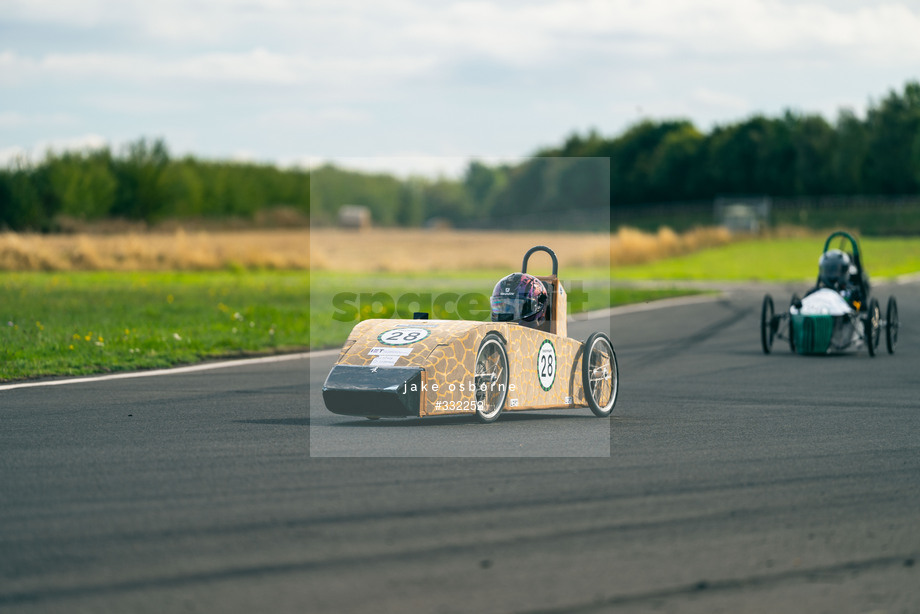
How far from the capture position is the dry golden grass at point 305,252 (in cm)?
4412

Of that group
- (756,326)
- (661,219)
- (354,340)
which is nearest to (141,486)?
(354,340)

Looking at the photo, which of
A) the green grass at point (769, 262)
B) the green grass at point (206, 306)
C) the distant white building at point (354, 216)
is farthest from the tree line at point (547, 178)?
the green grass at point (769, 262)

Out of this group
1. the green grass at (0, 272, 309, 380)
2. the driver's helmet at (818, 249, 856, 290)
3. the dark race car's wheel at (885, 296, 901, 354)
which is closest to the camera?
the green grass at (0, 272, 309, 380)

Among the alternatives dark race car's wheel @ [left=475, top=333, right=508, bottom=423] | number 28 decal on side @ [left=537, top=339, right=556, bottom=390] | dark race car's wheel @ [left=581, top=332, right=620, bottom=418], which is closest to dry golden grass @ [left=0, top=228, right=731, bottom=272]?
dark race car's wheel @ [left=581, top=332, right=620, bottom=418]

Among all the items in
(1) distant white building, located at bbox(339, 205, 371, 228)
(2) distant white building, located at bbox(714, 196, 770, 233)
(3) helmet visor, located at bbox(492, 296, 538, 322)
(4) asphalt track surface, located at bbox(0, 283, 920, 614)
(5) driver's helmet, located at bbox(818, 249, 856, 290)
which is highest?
(2) distant white building, located at bbox(714, 196, 770, 233)

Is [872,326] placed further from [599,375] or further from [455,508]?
[455,508]

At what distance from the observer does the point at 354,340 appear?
1022cm

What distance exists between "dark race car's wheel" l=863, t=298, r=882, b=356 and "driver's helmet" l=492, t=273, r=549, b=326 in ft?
29.4

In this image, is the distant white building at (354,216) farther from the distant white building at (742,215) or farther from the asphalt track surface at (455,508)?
the distant white building at (742,215)

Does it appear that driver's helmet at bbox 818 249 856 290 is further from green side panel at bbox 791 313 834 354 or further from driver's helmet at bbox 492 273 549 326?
driver's helmet at bbox 492 273 549 326

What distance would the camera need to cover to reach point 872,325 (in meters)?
18.5

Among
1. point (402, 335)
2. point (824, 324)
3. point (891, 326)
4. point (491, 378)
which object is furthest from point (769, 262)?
point (402, 335)

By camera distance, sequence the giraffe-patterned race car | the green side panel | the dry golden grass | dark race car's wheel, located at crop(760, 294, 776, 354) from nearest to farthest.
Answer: the giraffe-patterned race car < the green side panel < dark race car's wheel, located at crop(760, 294, 776, 354) < the dry golden grass

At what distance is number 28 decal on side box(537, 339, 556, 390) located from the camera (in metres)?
10.8
